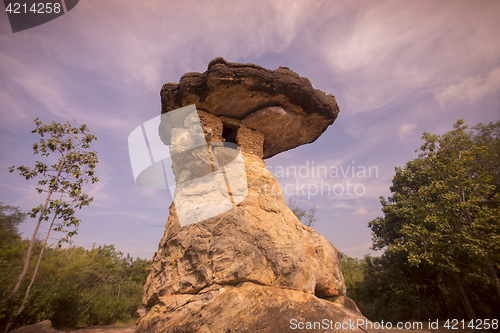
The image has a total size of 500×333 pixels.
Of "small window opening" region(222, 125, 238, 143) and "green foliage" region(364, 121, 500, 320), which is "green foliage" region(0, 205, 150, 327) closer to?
"small window opening" region(222, 125, 238, 143)

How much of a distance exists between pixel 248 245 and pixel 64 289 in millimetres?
10352

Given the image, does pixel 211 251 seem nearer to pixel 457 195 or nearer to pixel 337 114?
pixel 337 114

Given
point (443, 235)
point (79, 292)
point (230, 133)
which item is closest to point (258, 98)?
point (230, 133)

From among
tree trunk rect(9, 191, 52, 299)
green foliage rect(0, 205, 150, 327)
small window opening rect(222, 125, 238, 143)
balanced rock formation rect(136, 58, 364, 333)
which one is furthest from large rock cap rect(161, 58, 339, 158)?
green foliage rect(0, 205, 150, 327)

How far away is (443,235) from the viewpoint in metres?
7.66

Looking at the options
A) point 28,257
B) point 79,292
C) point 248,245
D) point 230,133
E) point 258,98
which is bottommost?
point 79,292

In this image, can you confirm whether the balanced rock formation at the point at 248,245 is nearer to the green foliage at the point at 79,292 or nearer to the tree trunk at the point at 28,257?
the tree trunk at the point at 28,257

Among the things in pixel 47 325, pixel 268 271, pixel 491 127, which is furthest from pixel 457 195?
pixel 47 325

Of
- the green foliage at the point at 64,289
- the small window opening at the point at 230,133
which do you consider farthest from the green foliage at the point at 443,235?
the green foliage at the point at 64,289

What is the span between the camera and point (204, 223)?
398 centimetres

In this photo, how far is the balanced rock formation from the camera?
10.2 ft

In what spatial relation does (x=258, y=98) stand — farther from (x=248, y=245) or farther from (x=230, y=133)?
(x=248, y=245)

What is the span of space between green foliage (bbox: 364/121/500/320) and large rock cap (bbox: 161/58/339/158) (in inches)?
249

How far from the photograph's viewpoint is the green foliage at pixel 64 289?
6.77m
